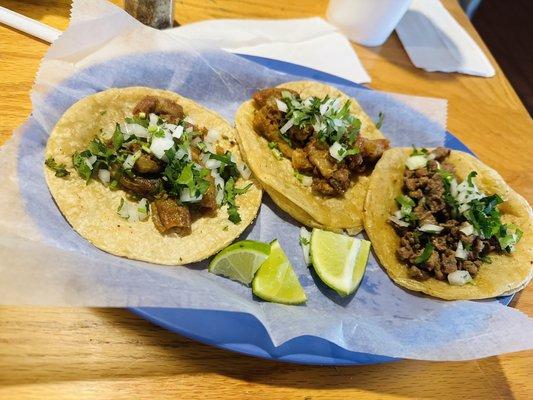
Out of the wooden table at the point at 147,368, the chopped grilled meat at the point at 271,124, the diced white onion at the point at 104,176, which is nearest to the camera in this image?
the wooden table at the point at 147,368

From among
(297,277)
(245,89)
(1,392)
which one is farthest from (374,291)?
(1,392)

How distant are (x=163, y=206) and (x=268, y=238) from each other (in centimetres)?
60

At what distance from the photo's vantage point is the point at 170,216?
225cm

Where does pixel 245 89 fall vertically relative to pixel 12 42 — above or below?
above

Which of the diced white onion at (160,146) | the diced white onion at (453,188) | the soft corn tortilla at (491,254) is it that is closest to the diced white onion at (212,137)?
the diced white onion at (160,146)

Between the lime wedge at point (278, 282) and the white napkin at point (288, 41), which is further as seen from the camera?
the white napkin at point (288, 41)

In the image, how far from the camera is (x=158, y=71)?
2.84 metres

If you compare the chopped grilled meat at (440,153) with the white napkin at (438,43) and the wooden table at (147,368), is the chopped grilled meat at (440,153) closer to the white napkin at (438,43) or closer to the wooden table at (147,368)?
the wooden table at (147,368)

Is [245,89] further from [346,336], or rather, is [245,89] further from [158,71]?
[346,336]

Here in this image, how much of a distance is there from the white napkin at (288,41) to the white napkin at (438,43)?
70cm

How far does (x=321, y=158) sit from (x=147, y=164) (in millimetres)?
1010

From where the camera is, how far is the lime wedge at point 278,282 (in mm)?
2133

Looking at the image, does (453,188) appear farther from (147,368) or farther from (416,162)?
(147,368)

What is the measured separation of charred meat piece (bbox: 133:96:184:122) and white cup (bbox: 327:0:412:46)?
200 centimetres
